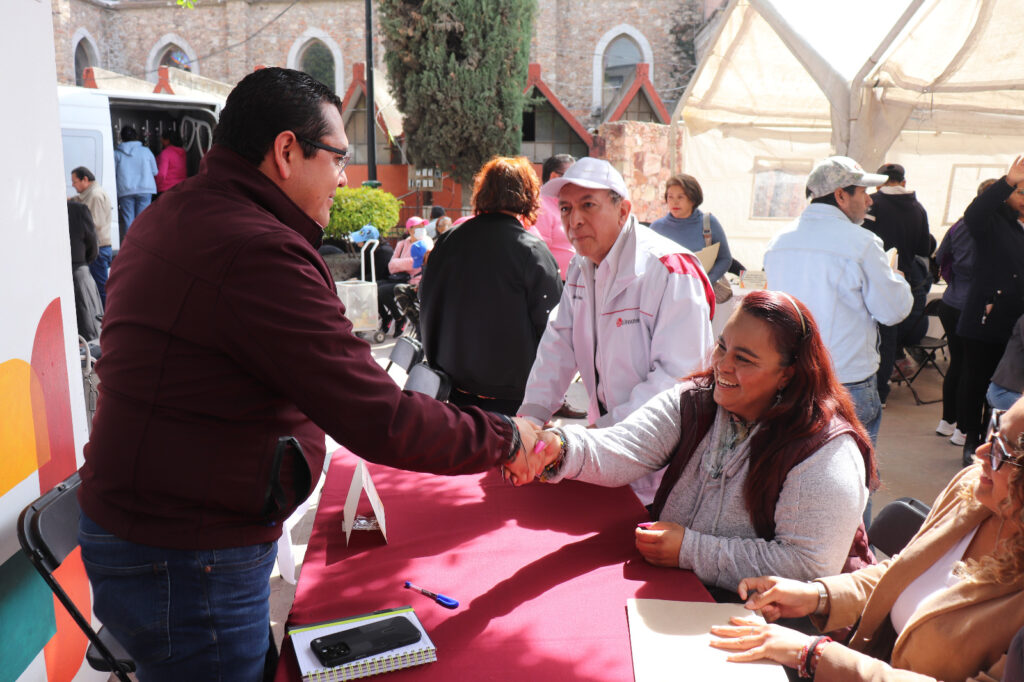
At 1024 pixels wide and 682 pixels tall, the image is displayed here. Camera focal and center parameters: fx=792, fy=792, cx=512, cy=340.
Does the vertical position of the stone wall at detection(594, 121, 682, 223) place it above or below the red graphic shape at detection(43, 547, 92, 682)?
above

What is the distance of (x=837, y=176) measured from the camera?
12.8 feet

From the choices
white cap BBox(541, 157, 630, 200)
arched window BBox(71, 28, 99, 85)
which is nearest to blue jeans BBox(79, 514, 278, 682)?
white cap BBox(541, 157, 630, 200)

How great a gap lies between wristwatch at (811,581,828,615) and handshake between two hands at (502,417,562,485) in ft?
2.46

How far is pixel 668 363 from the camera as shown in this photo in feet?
8.68

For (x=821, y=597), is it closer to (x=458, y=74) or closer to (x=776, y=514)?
(x=776, y=514)

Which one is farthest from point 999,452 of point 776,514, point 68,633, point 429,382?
point 68,633

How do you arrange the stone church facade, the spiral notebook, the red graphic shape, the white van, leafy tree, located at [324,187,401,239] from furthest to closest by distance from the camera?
the stone church facade < leafy tree, located at [324,187,401,239] < the white van < the red graphic shape < the spiral notebook

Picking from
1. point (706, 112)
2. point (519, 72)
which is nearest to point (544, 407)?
point (706, 112)

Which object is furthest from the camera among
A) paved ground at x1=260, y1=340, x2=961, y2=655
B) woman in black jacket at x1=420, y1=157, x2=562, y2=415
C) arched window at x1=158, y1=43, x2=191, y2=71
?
arched window at x1=158, y1=43, x2=191, y2=71

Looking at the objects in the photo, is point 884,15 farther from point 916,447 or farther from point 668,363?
point 668,363

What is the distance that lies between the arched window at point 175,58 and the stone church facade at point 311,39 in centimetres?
4

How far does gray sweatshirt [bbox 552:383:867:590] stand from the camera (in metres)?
1.95

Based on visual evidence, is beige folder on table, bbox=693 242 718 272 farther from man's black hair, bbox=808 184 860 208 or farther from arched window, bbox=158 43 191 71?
arched window, bbox=158 43 191 71

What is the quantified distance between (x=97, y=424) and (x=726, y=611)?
1.40m
